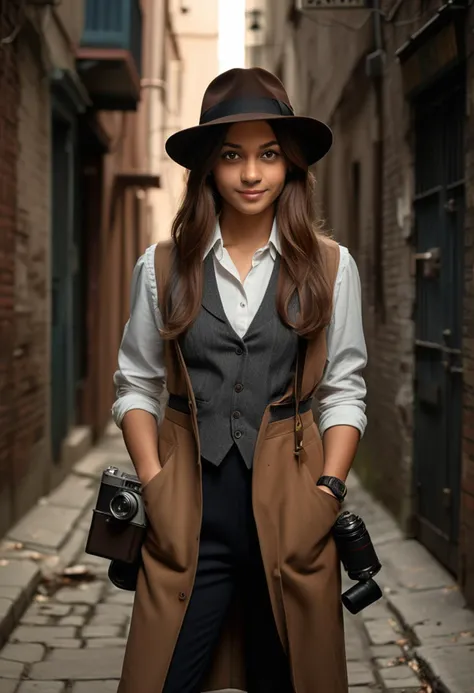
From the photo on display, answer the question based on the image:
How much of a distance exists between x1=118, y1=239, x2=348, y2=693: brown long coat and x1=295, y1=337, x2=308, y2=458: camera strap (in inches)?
0.7

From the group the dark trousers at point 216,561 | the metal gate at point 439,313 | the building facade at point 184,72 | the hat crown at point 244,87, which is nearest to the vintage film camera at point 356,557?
the dark trousers at point 216,561

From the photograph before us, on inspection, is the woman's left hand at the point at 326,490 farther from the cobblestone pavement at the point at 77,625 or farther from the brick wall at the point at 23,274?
the brick wall at the point at 23,274

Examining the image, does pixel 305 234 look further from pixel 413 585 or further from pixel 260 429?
pixel 413 585

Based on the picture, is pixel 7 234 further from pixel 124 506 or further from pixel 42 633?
pixel 124 506

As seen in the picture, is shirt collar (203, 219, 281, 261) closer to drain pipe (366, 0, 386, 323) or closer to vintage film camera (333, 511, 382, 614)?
vintage film camera (333, 511, 382, 614)

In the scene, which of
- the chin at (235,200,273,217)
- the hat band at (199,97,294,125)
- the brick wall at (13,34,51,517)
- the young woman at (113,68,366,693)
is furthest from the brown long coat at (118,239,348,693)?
the brick wall at (13,34,51,517)

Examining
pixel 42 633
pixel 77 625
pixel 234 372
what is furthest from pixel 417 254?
pixel 234 372

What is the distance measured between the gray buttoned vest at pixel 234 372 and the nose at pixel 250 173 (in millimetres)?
300

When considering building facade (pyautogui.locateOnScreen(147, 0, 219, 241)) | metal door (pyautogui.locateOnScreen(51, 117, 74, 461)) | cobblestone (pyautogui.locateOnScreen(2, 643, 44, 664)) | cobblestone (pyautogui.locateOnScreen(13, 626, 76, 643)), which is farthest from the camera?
building facade (pyautogui.locateOnScreen(147, 0, 219, 241))

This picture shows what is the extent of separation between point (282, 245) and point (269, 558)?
0.78 m

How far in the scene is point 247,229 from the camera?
280cm

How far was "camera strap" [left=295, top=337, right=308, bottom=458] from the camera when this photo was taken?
8.64 ft

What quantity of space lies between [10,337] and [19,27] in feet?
6.54

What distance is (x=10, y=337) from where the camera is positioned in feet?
23.3
